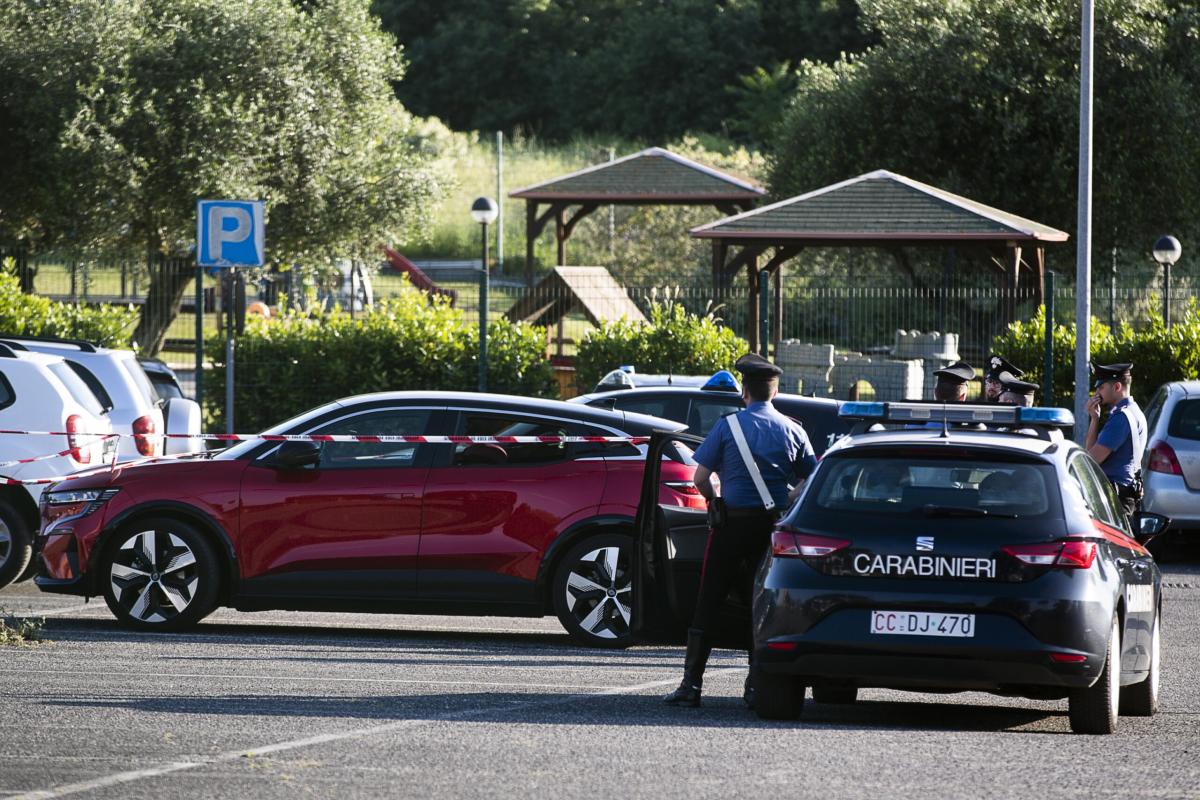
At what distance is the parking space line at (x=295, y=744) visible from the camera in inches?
272

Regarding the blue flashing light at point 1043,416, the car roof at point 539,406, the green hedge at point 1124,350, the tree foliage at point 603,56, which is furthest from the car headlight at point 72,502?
the tree foliage at point 603,56

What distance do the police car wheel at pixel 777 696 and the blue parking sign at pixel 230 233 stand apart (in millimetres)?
10287

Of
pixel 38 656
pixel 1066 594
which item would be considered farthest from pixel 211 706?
pixel 1066 594

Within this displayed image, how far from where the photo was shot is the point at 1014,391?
521 inches

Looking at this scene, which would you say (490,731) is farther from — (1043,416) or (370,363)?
(370,363)

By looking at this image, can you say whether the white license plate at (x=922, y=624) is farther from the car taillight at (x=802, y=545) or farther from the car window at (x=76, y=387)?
the car window at (x=76, y=387)

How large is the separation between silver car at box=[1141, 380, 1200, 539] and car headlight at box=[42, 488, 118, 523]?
884cm

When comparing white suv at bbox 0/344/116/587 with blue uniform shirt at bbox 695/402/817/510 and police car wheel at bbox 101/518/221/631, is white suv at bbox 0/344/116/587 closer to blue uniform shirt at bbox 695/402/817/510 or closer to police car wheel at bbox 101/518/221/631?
police car wheel at bbox 101/518/221/631

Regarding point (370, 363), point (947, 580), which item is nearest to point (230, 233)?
point (370, 363)

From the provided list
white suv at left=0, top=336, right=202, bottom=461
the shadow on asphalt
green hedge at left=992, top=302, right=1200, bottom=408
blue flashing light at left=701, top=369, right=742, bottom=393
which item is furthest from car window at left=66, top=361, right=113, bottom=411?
green hedge at left=992, top=302, right=1200, bottom=408

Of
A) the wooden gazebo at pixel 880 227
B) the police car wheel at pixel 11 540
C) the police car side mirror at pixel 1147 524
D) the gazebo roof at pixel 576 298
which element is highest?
the wooden gazebo at pixel 880 227

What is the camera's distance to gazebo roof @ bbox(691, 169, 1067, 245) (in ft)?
83.0

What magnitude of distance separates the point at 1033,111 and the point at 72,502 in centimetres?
2607

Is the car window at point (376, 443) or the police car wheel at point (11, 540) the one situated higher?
the car window at point (376, 443)
